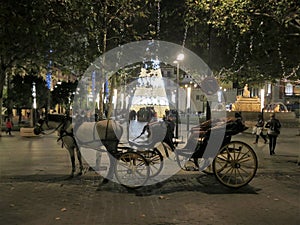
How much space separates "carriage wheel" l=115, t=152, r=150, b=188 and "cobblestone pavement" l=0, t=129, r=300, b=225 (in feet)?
0.64

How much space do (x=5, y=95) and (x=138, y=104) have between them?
74.0 feet

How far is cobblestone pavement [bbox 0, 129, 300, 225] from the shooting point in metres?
6.89

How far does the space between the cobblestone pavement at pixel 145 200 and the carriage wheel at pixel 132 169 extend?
195mm

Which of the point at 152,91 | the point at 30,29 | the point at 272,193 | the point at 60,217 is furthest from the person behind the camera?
the point at 152,91

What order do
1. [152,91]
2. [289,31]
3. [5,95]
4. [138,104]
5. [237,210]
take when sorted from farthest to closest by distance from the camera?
[138,104]
[152,91]
[5,95]
[289,31]
[237,210]

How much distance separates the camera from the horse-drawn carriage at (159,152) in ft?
30.5

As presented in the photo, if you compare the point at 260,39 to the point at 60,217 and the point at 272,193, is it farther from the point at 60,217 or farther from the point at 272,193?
the point at 60,217

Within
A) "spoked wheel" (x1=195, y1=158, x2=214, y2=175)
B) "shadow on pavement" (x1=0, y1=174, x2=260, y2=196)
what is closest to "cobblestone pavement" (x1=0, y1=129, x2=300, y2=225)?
"shadow on pavement" (x1=0, y1=174, x2=260, y2=196)

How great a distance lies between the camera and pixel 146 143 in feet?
34.1

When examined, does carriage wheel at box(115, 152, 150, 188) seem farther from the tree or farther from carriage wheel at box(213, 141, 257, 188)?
the tree

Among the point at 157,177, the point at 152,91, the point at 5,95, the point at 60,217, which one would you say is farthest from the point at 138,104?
the point at 60,217

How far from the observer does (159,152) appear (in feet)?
32.8

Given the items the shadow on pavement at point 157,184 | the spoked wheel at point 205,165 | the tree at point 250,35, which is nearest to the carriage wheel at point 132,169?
the shadow on pavement at point 157,184

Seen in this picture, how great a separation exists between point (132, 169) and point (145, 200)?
128 centimetres
